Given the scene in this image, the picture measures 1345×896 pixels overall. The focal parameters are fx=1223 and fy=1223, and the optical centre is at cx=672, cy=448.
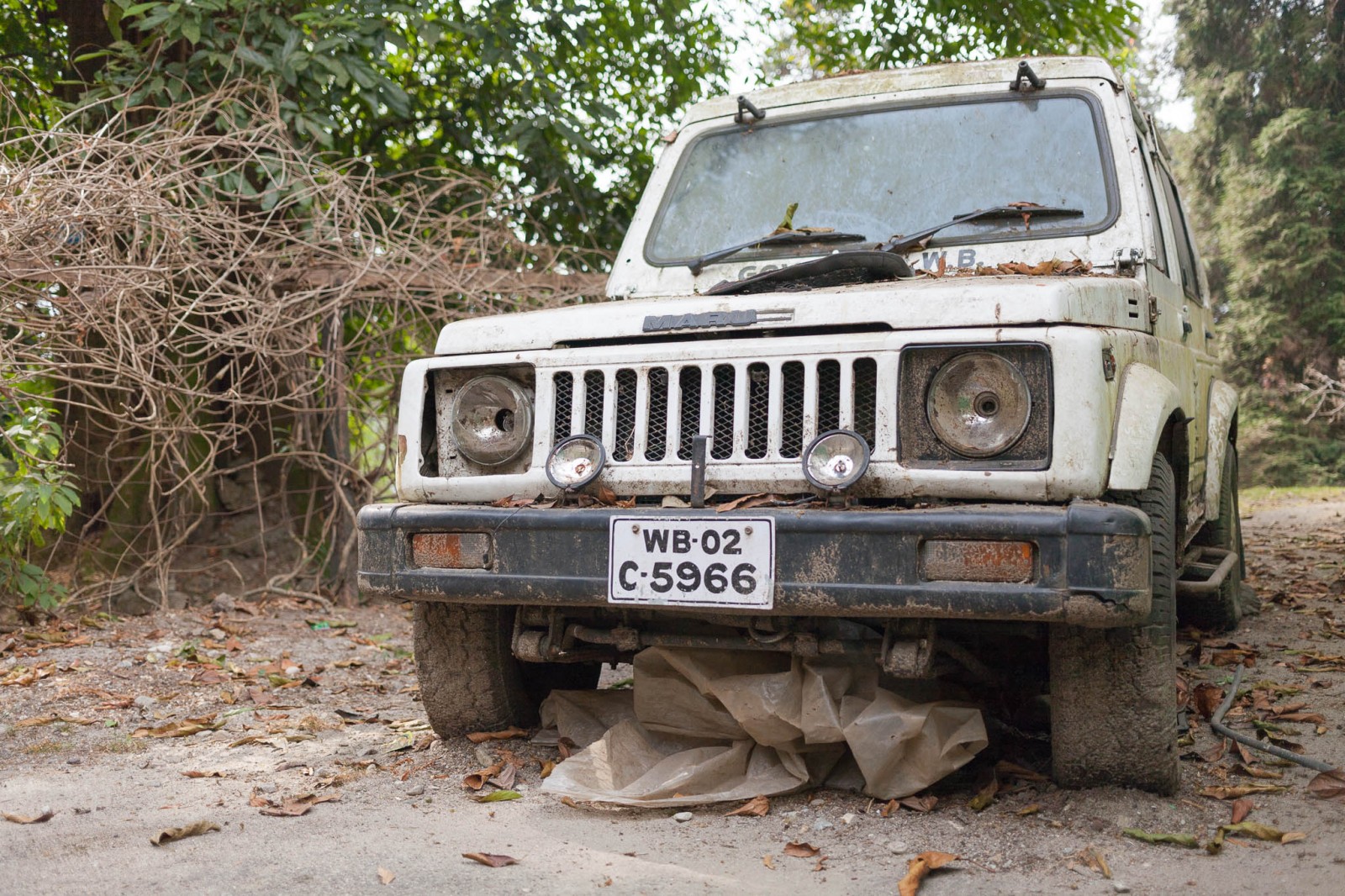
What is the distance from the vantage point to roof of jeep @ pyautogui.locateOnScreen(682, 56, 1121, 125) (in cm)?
382

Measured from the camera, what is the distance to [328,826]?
2914 millimetres

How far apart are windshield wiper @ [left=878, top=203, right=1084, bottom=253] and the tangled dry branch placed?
2698mm

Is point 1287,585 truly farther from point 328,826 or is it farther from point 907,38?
point 328,826

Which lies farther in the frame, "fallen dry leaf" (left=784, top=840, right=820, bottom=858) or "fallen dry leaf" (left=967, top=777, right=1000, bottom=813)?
"fallen dry leaf" (left=967, top=777, right=1000, bottom=813)

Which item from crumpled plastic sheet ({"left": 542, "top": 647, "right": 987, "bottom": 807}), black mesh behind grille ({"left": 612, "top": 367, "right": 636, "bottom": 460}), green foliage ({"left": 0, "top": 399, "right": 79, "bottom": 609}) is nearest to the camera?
crumpled plastic sheet ({"left": 542, "top": 647, "right": 987, "bottom": 807})

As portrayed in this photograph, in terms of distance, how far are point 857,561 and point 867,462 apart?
220 mm

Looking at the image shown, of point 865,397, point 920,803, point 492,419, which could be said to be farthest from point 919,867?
point 492,419

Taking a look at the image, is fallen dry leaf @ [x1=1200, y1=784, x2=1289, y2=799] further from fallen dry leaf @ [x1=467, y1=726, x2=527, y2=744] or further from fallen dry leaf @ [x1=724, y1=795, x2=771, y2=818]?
fallen dry leaf @ [x1=467, y1=726, x2=527, y2=744]

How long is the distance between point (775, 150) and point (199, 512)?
3659 mm

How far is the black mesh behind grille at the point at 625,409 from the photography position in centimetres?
302

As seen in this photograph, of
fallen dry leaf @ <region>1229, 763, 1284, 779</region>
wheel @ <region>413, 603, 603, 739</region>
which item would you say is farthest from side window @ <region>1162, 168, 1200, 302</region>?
wheel @ <region>413, 603, 603, 739</region>

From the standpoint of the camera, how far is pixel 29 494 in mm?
4891

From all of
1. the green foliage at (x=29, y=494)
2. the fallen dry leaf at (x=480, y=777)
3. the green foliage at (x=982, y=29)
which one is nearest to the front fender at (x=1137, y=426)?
the fallen dry leaf at (x=480, y=777)

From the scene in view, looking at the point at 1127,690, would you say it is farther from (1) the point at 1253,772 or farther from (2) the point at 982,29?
(2) the point at 982,29
